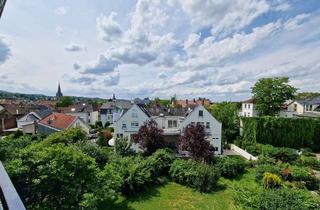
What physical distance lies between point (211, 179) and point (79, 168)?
1065 centimetres

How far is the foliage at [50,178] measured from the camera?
31.7 ft

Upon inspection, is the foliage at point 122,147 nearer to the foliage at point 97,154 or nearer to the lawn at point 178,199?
the foliage at point 97,154

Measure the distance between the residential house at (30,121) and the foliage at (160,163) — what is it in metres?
24.8

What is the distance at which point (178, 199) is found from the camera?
52.2ft

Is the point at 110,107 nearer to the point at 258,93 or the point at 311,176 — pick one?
the point at 258,93

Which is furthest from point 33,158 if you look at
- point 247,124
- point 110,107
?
point 110,107

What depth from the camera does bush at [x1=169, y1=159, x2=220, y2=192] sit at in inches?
696

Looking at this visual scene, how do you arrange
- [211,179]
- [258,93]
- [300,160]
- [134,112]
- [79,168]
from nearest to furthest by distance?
[79,168], [211,179], [300,160], [134,112], [258,93]

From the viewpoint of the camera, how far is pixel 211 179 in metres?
17.7

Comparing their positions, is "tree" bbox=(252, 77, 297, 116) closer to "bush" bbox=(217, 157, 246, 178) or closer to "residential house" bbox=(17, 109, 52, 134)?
"bush" bbox=(217, 157, 246, 178)

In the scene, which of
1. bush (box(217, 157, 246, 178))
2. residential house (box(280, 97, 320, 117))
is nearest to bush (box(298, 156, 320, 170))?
bush (box(217, 157, 246, 178))

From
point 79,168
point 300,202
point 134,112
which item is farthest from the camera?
point 134,112

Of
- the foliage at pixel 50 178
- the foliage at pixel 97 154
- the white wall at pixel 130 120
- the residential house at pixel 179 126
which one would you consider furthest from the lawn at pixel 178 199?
the white wall at pixel 130 120

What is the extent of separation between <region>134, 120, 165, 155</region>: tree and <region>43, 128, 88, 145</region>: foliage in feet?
21.5
